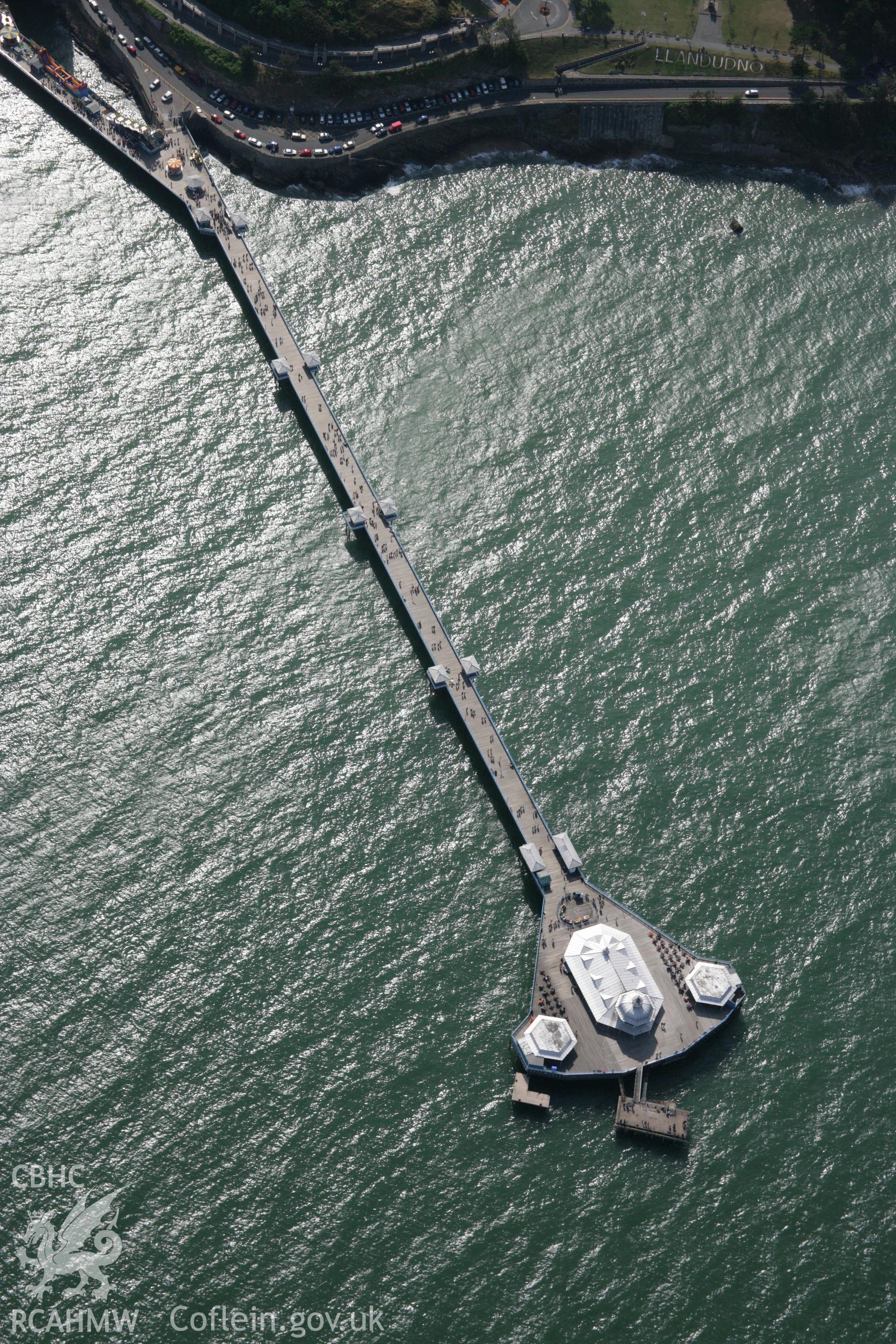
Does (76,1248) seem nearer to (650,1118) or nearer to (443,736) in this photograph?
(650,1118)

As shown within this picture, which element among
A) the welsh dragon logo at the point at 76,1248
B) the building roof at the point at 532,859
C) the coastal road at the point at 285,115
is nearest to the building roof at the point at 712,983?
the building roof at the point at 532,859

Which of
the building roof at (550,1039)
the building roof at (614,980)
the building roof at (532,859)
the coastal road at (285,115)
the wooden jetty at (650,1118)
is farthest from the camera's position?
the coastal road at (285,115)

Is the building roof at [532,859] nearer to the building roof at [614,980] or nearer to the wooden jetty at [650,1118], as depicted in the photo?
the building roof at [614,980]

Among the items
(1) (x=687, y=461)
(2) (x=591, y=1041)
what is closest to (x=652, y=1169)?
(2) (x=591, y=1041)

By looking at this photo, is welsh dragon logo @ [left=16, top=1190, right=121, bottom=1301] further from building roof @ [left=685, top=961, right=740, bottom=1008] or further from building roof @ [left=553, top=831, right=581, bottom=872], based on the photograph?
building roof @ [left=685, top=961, right=740, bottom=1008]

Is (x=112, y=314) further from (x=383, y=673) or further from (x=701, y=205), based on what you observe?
(x=701, y=205)

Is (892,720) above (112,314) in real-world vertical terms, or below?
below

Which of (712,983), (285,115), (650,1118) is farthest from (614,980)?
(285,115)
